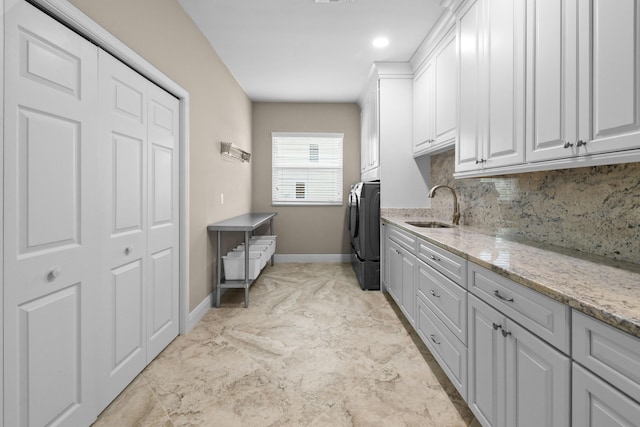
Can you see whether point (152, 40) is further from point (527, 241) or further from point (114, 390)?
point (527, 241)

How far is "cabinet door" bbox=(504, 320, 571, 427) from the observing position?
926 millimetres

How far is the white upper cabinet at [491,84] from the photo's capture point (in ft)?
5.40

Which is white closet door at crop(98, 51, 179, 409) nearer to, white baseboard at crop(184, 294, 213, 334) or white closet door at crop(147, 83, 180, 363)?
white closet door at crop(147, 83, 180, 363)

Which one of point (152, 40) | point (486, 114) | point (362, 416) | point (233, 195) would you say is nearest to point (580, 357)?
point (362, 416)

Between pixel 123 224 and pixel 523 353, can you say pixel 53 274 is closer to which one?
pixel 123 224

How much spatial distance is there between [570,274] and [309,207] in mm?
4239

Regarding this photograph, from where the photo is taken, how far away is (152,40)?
6.66 ft

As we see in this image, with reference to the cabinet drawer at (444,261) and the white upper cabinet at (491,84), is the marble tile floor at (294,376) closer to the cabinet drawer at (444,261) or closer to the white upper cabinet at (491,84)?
the cabinet drawer at (444,261)

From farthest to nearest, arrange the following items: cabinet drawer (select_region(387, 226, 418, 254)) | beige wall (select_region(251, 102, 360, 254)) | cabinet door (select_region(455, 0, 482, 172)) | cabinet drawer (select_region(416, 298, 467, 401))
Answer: beige wall (select_region(251, 102, 360, 254)) < cabinet drawer (select_region(387, 226, 418, 254)) < cabinet door (select_region(455, 0, 482, 172)) < cabinet drawer (select_region(416, 298, 467, 401))

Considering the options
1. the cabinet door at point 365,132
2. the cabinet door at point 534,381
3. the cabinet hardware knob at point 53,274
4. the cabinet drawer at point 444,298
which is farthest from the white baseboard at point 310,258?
the cabinet door at point 534,381

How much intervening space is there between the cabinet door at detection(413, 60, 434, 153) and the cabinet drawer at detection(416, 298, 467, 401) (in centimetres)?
171

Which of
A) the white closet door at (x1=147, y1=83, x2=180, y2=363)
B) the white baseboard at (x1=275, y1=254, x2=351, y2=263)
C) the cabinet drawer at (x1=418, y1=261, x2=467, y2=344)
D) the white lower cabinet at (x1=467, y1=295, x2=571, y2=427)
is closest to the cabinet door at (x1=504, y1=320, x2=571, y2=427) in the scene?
the white lower cabinet at (x1=467, y1=295, x2=571, y2=427)

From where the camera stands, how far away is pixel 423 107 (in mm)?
3188

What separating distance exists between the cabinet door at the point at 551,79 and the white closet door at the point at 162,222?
2.26 metres
